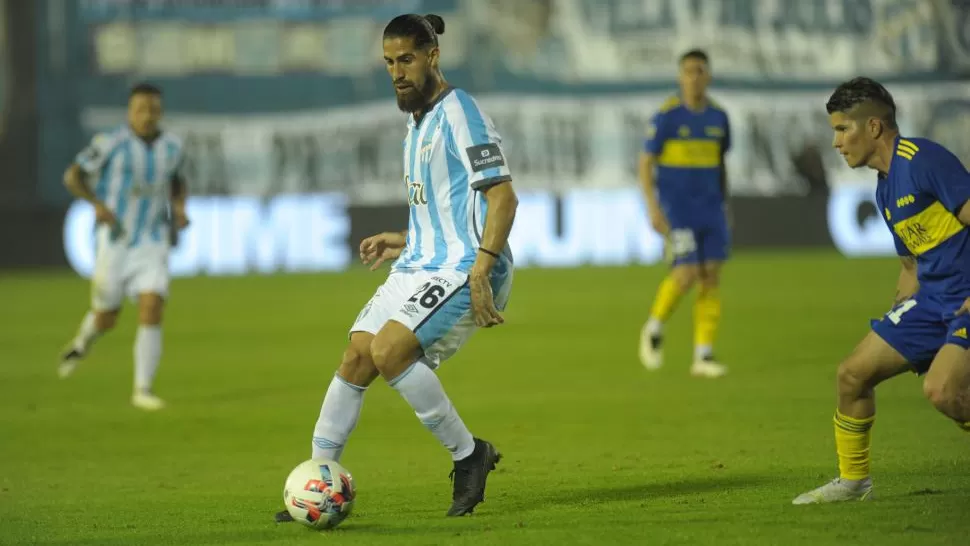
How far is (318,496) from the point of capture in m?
6.02

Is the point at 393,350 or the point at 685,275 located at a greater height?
the point at 393,350

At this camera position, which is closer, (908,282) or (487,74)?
(908,282)

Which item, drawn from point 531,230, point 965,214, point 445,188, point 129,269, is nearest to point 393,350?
point 445,188

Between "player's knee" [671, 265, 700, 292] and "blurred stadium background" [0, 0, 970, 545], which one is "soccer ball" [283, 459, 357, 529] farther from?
"blurred stadium background" [0, 0, 970, 545]

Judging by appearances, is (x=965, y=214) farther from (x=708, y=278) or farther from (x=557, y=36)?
(x=557, y=36)

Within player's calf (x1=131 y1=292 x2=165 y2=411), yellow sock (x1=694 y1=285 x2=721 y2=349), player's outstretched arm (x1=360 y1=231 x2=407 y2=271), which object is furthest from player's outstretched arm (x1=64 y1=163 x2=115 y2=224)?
player's outstretched arm (x1=360 y1=231 x2=407 y2=271)

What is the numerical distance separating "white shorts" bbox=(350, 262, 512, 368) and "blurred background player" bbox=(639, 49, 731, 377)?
18.7 feet

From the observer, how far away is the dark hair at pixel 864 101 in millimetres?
6125

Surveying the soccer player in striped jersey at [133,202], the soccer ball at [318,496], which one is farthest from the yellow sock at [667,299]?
the soccer ball at [318,496]

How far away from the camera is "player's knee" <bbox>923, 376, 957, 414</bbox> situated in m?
5.77

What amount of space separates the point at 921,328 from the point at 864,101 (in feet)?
3.03

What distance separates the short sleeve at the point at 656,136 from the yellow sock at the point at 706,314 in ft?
3.73

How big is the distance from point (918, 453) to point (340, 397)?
10.3 ft

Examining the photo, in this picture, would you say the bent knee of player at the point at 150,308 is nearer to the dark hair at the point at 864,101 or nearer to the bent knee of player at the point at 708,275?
the bent knee of player at the point at 708,275
